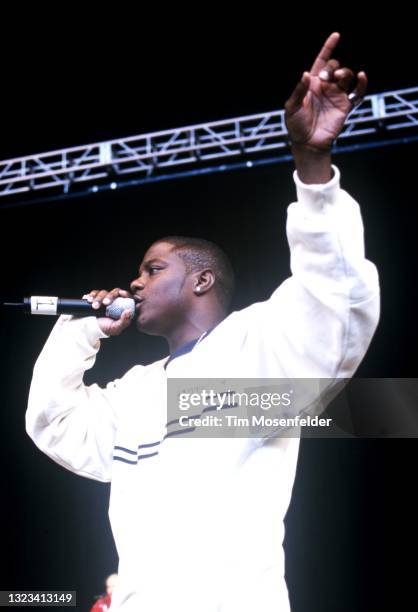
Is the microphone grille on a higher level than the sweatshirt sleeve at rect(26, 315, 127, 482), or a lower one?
higher

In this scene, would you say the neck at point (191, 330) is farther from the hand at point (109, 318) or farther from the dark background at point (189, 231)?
the dark background at point (189, 231)

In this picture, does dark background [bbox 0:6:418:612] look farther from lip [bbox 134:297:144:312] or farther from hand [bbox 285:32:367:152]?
hand [bbox 285:32:367:152]

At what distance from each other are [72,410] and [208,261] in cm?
62

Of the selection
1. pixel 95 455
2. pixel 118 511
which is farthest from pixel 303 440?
pixel 118 511

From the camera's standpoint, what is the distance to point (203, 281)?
7.63ft

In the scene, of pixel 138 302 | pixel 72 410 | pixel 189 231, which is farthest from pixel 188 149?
pixel 72 410

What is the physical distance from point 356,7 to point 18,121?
1932mm

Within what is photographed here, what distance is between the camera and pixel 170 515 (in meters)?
1.66

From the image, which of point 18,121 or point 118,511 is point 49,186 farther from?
point 118,511

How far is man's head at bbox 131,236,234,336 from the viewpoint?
2.21 meters

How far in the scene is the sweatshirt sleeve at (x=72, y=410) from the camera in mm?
2105

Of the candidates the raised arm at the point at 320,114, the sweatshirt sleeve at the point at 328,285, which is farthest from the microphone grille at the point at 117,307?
the raised arm at the point at 320,114

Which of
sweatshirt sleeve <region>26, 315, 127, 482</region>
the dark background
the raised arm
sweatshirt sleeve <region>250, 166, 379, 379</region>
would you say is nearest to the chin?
sweatshirt sleeve <region>26, 315, 127, 482</region>

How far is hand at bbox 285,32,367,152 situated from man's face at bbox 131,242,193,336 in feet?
2.84
